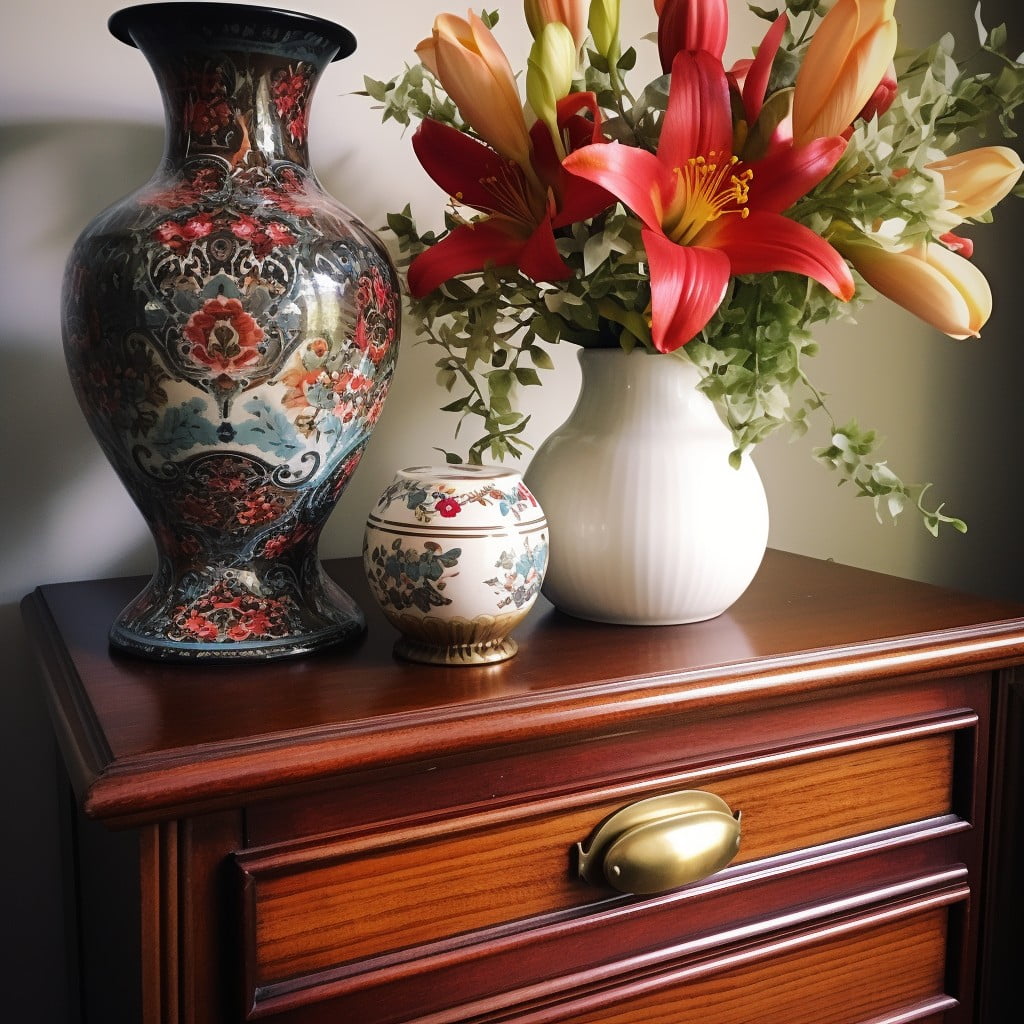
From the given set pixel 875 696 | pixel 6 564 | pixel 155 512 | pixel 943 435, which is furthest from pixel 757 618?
pixel 943 435

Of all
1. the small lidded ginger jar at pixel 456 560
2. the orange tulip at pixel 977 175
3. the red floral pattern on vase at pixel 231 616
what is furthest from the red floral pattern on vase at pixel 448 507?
the orange tulip at pixel 977 175

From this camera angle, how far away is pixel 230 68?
23.0 inches

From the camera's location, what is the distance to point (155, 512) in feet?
1.95

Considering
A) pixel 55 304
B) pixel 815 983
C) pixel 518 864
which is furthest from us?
pixel 55 304

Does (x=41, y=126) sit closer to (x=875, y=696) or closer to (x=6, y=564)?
(x=6, y=564)

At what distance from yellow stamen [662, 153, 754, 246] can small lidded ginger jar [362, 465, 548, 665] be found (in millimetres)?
185

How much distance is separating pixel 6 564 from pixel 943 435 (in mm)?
1019

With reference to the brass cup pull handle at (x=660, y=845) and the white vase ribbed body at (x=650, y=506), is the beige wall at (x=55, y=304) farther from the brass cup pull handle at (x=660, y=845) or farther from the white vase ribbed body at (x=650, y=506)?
the brass cup pull handle at (x=660, y=845)

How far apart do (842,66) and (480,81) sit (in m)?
0.21

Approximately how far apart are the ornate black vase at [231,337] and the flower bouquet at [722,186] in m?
0.10

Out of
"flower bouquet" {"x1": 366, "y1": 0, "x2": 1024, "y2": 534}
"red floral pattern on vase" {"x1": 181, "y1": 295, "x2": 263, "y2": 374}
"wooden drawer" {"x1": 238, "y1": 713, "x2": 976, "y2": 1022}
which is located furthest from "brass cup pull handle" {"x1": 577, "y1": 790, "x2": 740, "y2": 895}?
"red floral pattern on vase" {"x1": 181, "y1": 295, "x2": 263, "y2": 374}

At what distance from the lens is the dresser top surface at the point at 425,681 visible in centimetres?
45

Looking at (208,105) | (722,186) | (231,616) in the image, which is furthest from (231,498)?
(722,186)

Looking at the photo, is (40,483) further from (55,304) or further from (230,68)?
(230,68)
